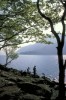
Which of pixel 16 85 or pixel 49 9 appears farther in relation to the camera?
pixel 16 85

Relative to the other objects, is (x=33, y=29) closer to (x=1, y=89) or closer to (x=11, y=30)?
(x=11, y=30)

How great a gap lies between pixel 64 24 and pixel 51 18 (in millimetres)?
2193

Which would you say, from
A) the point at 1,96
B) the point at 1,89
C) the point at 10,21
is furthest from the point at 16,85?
the point at 10,21

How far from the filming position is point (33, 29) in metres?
32.2

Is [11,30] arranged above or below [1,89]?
above

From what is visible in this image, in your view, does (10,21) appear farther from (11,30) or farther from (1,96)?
(1,96)

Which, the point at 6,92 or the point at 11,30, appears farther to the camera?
the point at 11,30

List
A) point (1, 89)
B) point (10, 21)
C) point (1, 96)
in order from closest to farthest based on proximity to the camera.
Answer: point (1, 96) < point (1, 89) < point (10, 21)

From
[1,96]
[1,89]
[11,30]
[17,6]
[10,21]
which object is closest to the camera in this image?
[1,96]

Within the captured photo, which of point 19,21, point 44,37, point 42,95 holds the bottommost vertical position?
point 42,95

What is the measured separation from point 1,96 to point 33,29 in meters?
11.7

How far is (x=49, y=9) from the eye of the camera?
1009 inches

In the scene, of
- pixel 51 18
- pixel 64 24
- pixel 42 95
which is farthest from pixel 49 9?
pixel 42 95

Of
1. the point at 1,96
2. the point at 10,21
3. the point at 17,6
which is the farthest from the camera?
the point at 10,21
